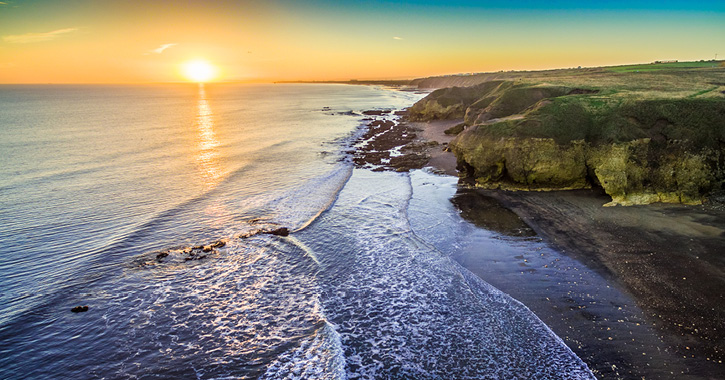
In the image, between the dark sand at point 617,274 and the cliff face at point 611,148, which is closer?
the dark sand at point 617,274

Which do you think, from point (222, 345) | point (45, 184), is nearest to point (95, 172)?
point (45, 184)

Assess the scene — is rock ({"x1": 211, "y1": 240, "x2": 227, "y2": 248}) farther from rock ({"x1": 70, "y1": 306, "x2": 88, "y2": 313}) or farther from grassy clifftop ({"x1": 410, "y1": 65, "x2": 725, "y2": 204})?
grassy clifftop ({"x1": 410, "y1": 65, "x2": 725, "y2": 204})

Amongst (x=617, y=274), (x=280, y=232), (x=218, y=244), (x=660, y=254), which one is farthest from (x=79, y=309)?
(x=660, y=254)

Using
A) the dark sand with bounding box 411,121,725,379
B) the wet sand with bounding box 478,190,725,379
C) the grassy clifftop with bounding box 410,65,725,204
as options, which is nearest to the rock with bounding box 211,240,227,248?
the dark sand with bounding box 411,121,725,379

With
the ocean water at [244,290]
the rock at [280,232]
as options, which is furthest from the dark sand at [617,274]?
the rock at [280,232]

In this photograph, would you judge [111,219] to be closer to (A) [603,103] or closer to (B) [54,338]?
(B) [54,338]

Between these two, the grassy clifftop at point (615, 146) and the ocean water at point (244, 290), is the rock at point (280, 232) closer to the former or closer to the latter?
the ocean water at point (244, 290)
